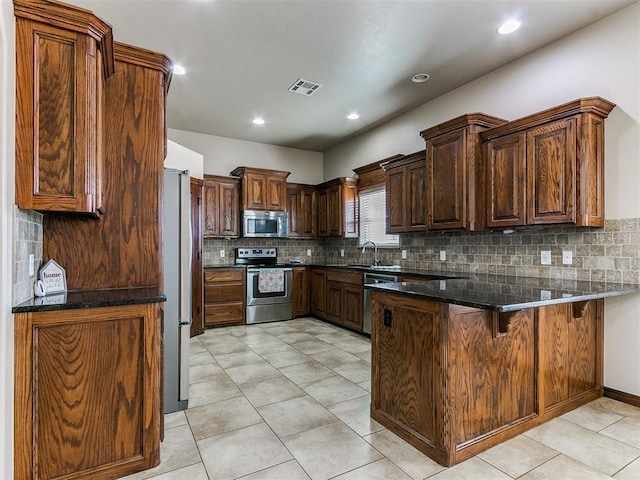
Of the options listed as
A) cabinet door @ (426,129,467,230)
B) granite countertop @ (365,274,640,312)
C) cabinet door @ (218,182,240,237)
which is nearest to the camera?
granite countertop @ (365,274,640,312)

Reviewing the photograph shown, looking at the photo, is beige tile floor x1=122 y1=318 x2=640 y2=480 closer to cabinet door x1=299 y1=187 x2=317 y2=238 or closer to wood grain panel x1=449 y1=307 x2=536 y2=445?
wood grain panel x1=449 y1=307 x2=536 y2=445

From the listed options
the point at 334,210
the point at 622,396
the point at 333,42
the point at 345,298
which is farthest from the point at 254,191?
the point at 622,396

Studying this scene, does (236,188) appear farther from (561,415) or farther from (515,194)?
(561,415)

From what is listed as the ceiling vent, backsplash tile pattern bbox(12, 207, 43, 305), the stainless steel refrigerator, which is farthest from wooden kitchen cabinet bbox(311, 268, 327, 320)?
backsplash tile pattern bbox(12, 207, 43, 305)

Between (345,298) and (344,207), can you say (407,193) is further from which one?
(345,298)

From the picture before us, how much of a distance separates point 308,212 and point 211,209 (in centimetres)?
179

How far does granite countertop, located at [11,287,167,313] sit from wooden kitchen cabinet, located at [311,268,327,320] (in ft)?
12.3

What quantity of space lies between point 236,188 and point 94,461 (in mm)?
4543

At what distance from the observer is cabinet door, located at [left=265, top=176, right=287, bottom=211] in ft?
19.6

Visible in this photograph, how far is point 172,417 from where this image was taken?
254 cm

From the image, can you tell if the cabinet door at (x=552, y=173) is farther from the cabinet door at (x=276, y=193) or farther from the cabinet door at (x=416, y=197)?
the cabinet door at (x=276, y=193)

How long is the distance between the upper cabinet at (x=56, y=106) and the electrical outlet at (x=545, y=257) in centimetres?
358

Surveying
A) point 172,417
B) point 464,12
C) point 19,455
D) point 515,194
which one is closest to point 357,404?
point 172,417

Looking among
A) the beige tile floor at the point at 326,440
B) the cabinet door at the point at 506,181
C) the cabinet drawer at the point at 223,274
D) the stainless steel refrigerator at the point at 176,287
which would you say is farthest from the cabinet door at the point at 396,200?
the stainless steel refrigerator at the point at 176,287
